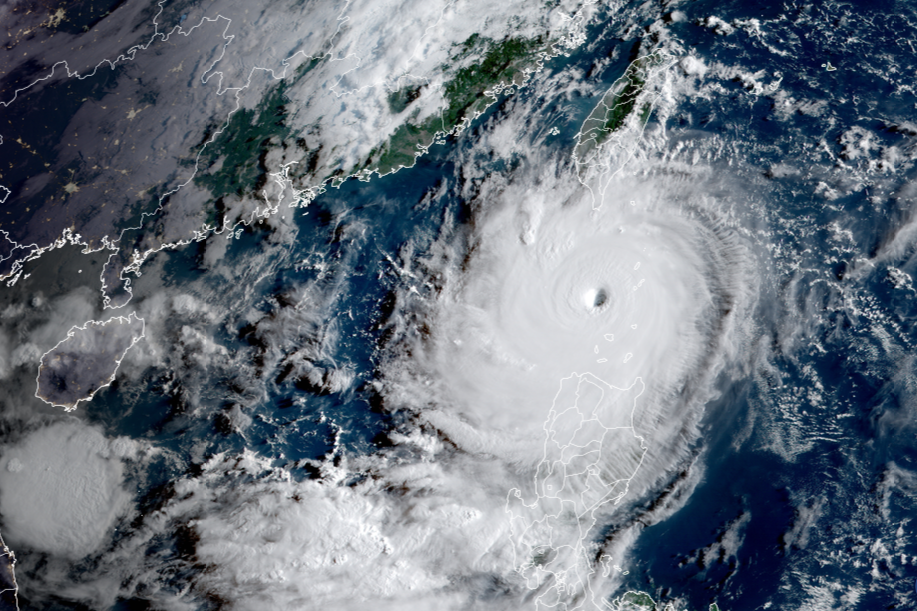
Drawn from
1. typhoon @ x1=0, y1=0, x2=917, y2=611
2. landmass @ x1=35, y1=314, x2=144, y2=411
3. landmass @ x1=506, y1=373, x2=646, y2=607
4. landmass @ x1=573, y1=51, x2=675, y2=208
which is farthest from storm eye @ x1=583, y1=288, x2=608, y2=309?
landmass @ x1=35, y1=314, x2=144, y2=411

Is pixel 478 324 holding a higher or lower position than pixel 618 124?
lower

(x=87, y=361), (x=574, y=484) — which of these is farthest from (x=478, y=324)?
(x=87, y=361)

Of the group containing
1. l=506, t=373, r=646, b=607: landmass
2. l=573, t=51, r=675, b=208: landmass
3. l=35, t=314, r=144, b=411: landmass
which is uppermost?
l=573, t=51, r=675, b=208: landmass

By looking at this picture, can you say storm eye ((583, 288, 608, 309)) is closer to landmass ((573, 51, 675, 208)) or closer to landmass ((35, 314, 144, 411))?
landmass ((573, 51, 675, 208))

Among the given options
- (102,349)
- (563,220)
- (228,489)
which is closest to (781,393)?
(563,220)

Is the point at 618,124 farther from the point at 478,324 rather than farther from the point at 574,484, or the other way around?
the point at 574,484

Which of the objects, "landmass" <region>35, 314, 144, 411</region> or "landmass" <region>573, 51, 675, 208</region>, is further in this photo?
"landmass" <region>573, 51, 675, 208</region>

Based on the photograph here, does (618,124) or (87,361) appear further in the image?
(618,124)

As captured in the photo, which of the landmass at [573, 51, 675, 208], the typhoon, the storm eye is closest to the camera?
the typhoon

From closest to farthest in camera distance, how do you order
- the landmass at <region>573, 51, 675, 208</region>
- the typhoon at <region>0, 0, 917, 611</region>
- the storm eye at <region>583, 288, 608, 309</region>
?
1. the typhoon at <region>0, 0, 917, 611</region>
2. the storm eye at <region>583, 288, 608, 309</region>
3. the landmass at <region>573, 51, 675, 208</region>

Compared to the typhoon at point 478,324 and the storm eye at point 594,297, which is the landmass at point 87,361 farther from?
the storm eye at point 594,297
